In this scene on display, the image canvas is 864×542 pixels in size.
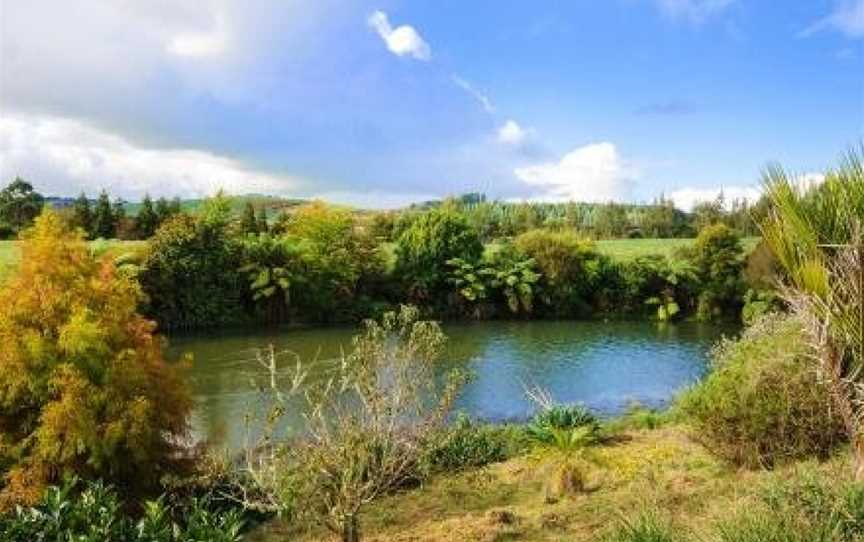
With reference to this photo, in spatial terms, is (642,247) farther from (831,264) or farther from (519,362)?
(831,264)

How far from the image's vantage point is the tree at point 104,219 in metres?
44.0

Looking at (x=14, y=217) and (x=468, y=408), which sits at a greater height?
(x=14, y=217)

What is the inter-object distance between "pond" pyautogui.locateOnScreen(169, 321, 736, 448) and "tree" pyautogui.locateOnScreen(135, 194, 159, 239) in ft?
46.2

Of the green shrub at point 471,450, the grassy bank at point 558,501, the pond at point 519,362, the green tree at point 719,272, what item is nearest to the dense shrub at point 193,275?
the pond at point 519,362

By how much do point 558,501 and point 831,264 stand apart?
18.5ft

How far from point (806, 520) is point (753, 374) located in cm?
501

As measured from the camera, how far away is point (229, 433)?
16781 millimetres

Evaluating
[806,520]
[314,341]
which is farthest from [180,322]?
[806,520]

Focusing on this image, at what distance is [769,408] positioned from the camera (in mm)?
9156

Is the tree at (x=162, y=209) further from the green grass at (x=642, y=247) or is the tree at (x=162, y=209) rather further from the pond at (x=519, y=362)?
the green grass at (x=642, y=247)

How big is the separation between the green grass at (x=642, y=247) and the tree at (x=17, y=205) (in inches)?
1191

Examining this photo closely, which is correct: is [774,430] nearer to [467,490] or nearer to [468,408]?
[467,490]

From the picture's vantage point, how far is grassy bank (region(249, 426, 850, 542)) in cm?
793

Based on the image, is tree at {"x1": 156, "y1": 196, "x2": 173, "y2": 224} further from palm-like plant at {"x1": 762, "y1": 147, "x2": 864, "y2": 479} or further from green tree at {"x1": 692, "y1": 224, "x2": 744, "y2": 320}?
palm-like plant at {"x1": 762, "y1": 147, "x2": 864, "y2": 479}
